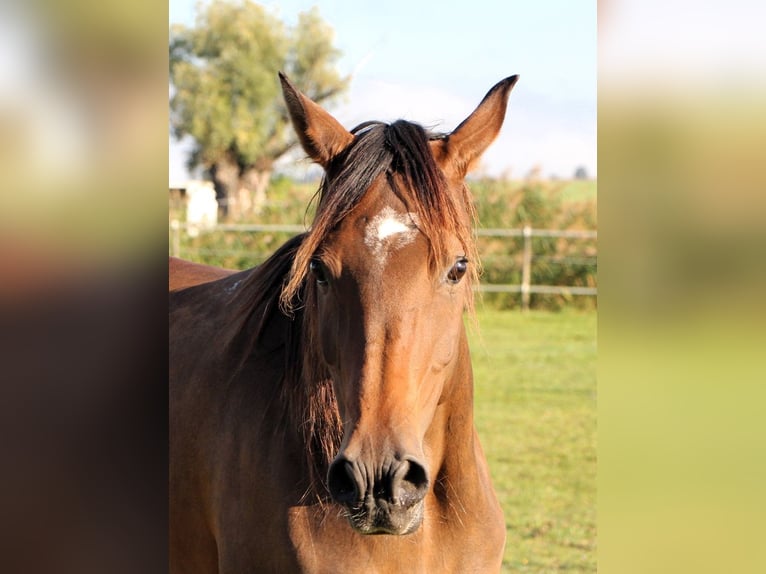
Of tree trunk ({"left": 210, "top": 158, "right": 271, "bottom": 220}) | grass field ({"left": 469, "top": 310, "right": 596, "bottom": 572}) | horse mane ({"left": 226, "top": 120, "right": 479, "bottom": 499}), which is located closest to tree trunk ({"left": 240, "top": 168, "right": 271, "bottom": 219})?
tree trunk ({"left": 210, "top": 158, "right": 271, "bottom": 220})

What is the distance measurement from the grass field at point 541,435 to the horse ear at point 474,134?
0.49 metres

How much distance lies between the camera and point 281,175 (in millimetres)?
31344

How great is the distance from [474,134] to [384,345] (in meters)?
0.78

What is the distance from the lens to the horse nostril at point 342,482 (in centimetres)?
187

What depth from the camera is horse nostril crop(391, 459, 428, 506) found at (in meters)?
1.87

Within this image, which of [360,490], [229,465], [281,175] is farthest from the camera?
[281,175]

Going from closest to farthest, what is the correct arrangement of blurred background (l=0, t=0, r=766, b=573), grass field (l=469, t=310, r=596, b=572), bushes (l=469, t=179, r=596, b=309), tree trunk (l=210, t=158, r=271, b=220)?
blurred background (l=0, t=0, r=766, b=573) < grass field (l=469, t=310, r=596, b=572) < bushes (l=469, t=179, r=596, b=309) < tree trunk (l=210, t=158, r=271, b=220)

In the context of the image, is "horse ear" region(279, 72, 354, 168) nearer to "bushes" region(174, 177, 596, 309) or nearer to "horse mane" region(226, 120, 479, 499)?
"horse mane" region(226, 120, 479, 499)

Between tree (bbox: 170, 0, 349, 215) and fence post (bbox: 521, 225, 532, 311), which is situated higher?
tree (bbox: 170, 0, 349, 215)
